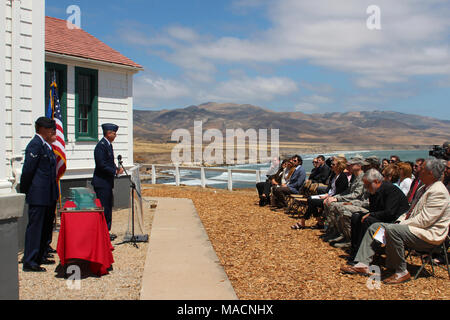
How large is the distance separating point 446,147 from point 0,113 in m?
7.43

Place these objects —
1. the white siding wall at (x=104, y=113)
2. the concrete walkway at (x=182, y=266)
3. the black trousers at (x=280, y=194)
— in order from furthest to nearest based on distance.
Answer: the black trousers at (x=280, y=194), the white siding wall at (x=104, y=113), the concrete walkway at (x=182, y=266)

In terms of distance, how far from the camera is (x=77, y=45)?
11.4 m

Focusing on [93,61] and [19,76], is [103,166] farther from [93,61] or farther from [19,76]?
[93,61]

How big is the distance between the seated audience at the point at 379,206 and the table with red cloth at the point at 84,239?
3.68 meters

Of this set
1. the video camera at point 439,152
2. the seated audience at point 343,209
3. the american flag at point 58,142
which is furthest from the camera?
the video camera at point 439,152

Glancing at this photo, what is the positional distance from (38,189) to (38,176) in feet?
0.58

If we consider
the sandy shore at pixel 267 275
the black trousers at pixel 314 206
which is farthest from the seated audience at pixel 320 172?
the sandy shore at pixel 267 275

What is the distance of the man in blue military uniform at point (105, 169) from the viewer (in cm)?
727

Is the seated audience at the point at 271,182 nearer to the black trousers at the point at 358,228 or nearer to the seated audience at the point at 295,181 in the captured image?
the seated audience at the point at 295,181

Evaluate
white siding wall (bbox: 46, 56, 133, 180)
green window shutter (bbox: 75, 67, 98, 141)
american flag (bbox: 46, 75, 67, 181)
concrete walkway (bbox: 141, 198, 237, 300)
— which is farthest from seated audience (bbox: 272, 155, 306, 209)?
american flag (bbox: 46, 75, 67, 181)

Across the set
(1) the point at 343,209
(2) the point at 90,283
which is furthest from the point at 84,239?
(1) the point at 343,209
